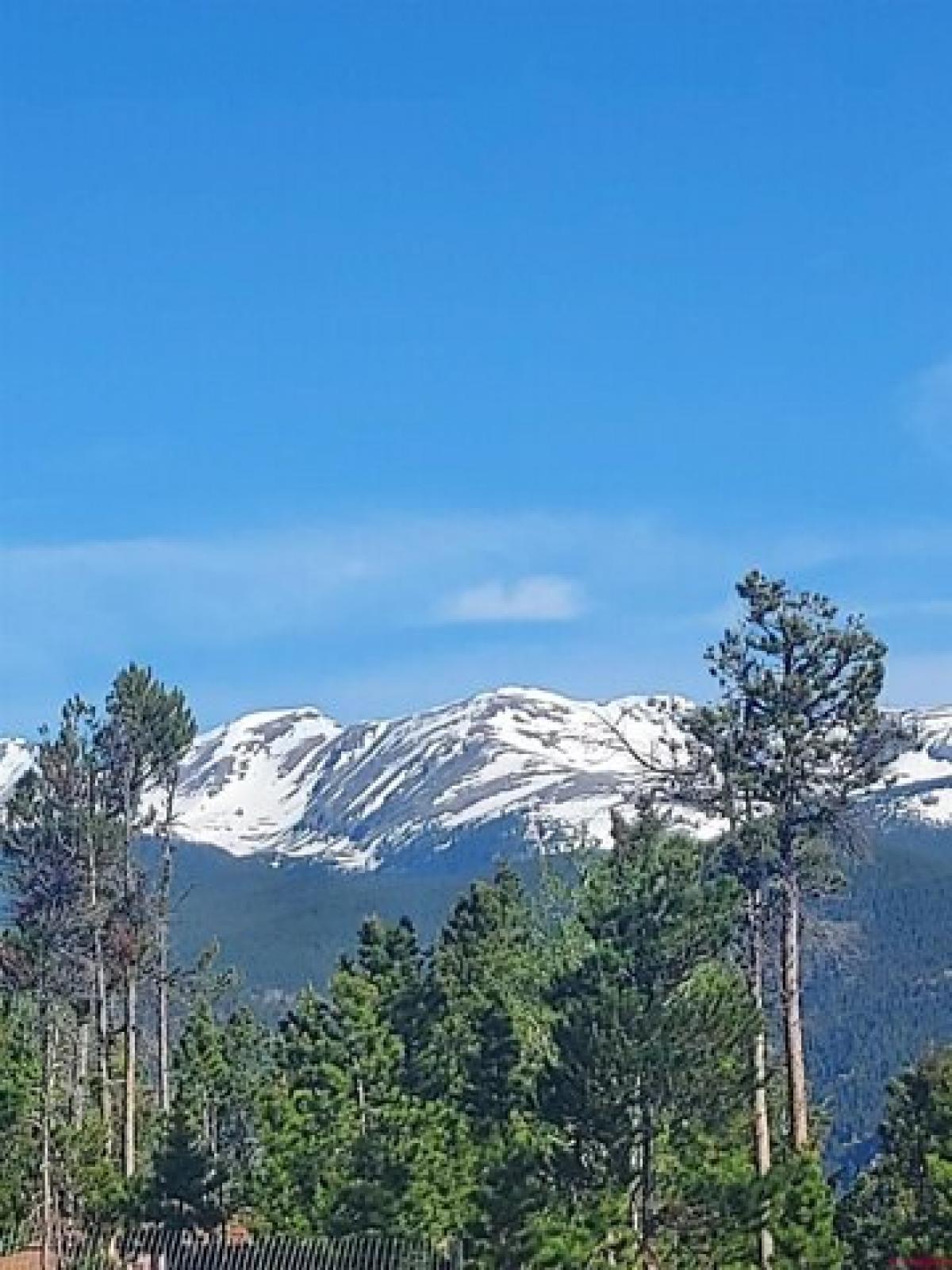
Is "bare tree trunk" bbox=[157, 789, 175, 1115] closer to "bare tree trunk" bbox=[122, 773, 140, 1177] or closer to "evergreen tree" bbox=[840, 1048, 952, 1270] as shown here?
"bare tree trunk" bbox=[122, 773, 140, 1177]

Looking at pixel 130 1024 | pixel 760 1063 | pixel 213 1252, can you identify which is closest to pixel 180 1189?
pixel 213 1252

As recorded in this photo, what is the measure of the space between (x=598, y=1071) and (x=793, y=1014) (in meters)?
5.02

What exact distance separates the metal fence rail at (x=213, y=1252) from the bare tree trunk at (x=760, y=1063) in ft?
15.0

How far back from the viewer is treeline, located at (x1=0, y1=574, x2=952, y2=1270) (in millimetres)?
34469

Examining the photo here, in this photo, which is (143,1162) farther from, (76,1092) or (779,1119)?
(779,1119)

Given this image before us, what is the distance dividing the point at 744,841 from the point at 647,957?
435cm

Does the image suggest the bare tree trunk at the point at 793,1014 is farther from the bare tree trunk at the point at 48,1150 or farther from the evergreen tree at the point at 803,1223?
the bare tree trunk at the point at 48,1150

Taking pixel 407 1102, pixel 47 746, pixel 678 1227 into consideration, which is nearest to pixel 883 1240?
pixel 678 1227

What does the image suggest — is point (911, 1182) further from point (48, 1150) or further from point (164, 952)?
point (164, 952)

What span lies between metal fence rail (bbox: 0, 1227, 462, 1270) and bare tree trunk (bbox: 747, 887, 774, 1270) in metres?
4.58

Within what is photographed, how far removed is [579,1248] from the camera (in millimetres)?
33125

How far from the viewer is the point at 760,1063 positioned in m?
37.9

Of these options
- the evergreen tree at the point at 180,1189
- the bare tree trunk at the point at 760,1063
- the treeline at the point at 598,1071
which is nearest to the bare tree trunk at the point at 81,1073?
the treeline at the point at 598,1071

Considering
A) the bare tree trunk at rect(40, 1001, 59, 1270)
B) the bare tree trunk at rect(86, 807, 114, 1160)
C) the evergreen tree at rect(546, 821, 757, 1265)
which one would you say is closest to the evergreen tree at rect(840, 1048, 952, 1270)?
the evergreen tree at rect(546, 821, 757, 1265)
